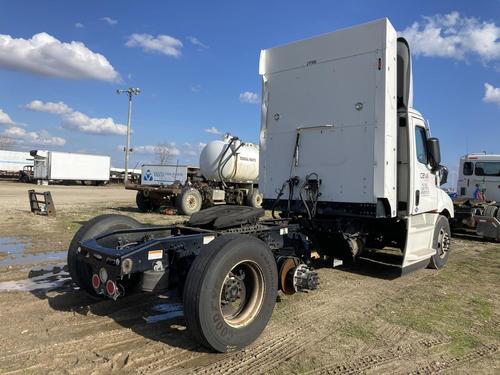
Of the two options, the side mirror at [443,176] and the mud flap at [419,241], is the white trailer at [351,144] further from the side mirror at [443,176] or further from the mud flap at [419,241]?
the side mirror at [443,176]

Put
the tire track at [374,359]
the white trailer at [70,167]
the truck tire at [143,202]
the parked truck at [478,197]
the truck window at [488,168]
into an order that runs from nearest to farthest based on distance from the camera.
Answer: the tire track at [374,359] < the parked truck at [478,197] < the truck window at [488,168] < the truck tire at [143,202] < the white trailer at [70,167]

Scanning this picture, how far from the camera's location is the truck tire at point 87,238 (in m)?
5.07

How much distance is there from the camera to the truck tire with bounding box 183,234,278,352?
3871 mm

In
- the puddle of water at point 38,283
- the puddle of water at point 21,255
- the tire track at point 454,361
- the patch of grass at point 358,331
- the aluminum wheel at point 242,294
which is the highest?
the aluminum wheel at point 242,294

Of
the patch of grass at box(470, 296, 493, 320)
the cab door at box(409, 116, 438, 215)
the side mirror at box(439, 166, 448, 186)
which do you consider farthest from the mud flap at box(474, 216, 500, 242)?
the patch of grass at box(470, 296, 493, 320)

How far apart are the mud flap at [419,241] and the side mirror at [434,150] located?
3.17 ft

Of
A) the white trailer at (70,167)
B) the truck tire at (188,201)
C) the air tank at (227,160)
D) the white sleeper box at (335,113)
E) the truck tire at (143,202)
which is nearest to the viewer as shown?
the white sleeper box at (335,113)

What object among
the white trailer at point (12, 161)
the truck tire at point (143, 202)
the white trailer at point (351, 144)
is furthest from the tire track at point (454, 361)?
the white trailer at point (12, 161)

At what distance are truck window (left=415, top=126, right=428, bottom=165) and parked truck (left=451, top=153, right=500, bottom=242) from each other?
5.99 metres

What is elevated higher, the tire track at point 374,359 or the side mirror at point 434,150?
the side mirror at point 434,150

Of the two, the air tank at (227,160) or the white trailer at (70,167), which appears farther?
the white trailer at (70,167)

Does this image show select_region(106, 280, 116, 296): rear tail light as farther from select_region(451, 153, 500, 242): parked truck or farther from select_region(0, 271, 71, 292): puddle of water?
select_region(451, 153, 500, 242): parked truck

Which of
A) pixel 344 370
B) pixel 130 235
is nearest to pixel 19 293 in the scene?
pixel 130 235

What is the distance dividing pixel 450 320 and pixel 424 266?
2.60 m
